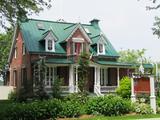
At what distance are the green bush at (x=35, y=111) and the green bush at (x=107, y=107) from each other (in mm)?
2354

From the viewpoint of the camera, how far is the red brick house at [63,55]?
40.5m

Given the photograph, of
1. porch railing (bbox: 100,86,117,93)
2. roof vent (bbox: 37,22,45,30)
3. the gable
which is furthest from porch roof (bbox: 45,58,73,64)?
porch railing (bbox: 100,86,117,93)

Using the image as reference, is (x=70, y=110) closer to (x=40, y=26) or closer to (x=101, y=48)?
(x=40, y=26)

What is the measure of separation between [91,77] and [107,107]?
1946 centimetres

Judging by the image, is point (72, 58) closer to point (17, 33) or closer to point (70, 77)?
point (70, 77)

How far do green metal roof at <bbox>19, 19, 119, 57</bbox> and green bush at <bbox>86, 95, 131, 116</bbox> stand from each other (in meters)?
17.2

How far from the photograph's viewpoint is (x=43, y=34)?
41.8 meters

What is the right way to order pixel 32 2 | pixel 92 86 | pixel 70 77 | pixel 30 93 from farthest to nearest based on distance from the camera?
pixel 92 86
pixel 70 77
pixel 30 93
pixel 32 2

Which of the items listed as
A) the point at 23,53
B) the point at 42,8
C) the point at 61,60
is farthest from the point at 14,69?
the point at 42,8

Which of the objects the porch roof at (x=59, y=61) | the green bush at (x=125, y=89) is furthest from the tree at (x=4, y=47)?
the green bush at (x=125, y=89)

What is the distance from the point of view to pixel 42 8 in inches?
1201

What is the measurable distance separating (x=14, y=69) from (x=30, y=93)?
10.5 meters

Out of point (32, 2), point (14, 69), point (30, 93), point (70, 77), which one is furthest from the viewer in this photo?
point (14, 69)

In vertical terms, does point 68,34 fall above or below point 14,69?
above
